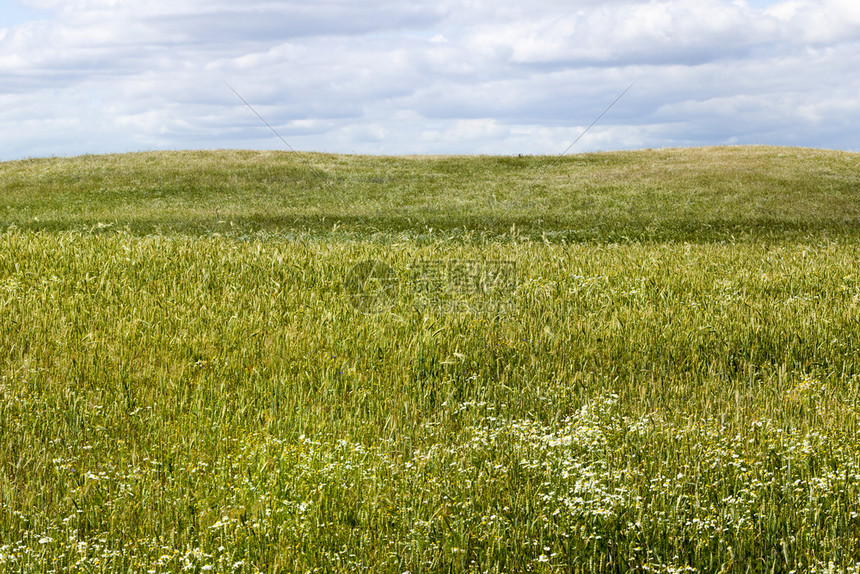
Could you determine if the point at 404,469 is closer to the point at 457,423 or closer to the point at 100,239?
the point at 457,423

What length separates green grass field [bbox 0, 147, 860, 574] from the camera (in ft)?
11.1

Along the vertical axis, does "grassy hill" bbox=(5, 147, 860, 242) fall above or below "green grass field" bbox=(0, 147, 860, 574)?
above

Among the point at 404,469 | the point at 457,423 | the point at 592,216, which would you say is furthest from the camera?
the point at 592,216

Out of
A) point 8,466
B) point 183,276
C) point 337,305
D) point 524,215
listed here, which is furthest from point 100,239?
point 524,215

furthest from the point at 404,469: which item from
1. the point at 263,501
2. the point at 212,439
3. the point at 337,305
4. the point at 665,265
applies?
the point at 665,265

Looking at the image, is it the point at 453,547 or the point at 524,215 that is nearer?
the point at 453,547

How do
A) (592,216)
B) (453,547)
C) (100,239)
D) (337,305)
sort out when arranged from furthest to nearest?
(592,216) < (100,239) < (337,305) < (453,547)

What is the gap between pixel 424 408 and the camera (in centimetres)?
Answer: 518

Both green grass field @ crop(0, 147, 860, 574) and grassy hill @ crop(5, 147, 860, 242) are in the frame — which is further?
grassy hill @ crop(5, 147, 860, 242)

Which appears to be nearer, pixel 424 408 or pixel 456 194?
pixel 424 408

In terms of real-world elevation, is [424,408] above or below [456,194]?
below

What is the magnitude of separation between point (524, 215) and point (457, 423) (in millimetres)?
21482

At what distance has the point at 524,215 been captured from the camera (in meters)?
25.8

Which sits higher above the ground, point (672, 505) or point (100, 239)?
point (100, 239)
